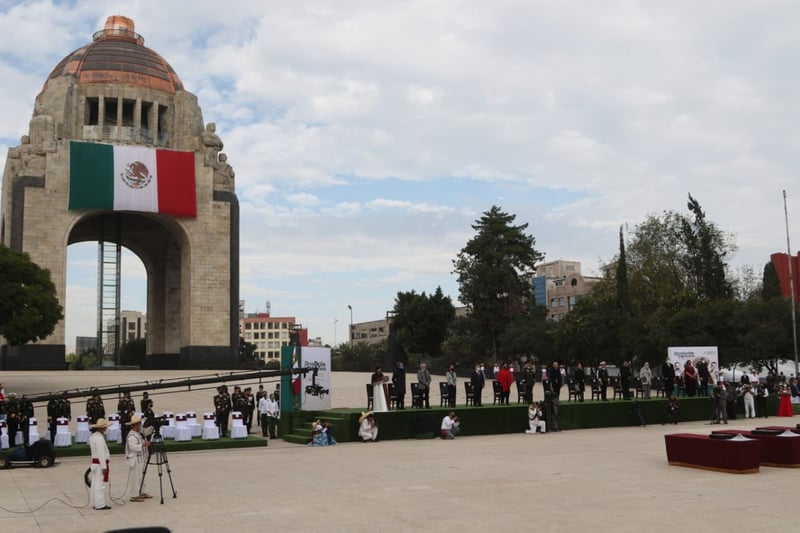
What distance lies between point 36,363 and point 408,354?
3640 centimetres

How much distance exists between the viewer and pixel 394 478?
46.9 feet

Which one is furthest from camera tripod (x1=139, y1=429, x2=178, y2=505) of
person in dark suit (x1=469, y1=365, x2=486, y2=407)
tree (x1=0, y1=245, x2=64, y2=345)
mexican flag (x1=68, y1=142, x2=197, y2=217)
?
mexican flag (x1=68, y1=142, x2=197, y2=217)

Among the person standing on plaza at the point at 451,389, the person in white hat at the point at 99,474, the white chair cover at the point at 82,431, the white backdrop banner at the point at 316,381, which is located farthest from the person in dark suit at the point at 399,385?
the person in white hat at the point at 99,474

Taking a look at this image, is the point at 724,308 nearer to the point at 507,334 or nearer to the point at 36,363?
the point at 507,334

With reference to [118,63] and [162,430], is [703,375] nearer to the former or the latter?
[162,430]

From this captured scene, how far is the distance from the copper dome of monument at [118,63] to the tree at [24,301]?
71.6 ft

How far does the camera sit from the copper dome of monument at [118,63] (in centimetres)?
5362

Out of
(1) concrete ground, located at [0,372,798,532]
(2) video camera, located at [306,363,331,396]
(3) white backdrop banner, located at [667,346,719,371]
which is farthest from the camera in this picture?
(3) white backdrop banner, located at [667,346,719,371]

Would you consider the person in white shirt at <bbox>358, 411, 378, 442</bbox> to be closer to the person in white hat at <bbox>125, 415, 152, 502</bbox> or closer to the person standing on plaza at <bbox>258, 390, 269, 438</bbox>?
the person standing on plaza at <bbox>258, 390, 269, 438</bbox>

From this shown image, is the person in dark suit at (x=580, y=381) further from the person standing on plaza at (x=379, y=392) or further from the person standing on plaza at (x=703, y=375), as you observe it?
the person standing on plaza at (x=379, y=392)

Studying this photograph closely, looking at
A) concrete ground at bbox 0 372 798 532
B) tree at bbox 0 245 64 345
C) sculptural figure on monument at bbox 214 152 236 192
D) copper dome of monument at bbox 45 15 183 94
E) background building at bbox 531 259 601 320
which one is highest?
copper dome of monument at bbox 45 15 183 94

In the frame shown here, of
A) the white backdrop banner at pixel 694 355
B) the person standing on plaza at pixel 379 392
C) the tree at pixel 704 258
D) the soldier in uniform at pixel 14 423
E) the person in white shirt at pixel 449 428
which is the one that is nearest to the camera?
the soldier in uniform at pixel 14 423

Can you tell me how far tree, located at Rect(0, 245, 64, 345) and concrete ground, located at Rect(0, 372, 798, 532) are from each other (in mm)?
16133

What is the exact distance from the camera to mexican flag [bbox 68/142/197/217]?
49031 mm
